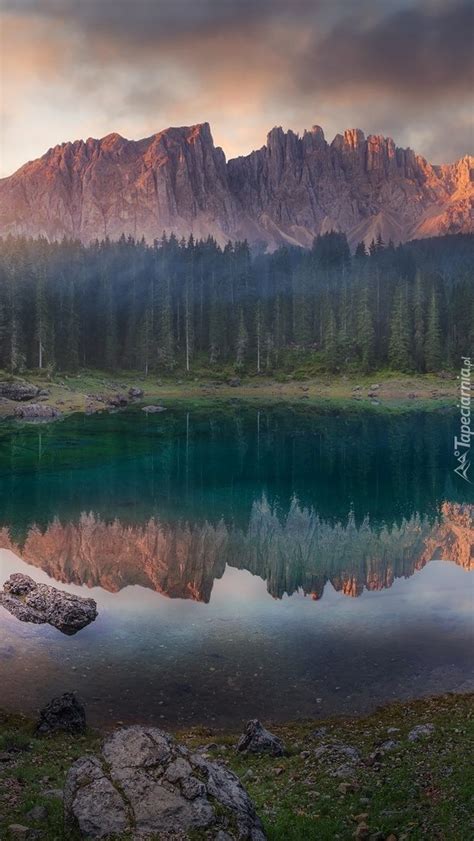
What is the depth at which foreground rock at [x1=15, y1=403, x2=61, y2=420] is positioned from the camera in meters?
95.4

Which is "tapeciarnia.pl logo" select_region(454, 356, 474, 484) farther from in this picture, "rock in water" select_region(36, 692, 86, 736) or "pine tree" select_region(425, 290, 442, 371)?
"rock in water" select_region(36, 692, 86, 736)

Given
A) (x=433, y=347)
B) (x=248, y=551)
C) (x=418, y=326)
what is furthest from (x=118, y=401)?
(x=248, y=551)

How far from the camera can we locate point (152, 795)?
1057 centimetres

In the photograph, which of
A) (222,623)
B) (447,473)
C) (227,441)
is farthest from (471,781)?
(227,441)

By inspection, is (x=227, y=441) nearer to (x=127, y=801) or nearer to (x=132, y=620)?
(x=132, y=620)

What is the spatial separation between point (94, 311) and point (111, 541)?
12871cm

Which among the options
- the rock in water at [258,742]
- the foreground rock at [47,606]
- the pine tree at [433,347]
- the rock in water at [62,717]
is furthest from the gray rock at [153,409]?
the rock in water at [258,742]

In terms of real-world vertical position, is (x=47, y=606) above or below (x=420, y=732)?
below

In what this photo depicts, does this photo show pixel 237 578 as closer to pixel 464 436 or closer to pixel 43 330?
pixel 464 436

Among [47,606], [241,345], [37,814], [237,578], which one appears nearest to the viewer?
[37,814]

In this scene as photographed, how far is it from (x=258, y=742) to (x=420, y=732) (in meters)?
4.17

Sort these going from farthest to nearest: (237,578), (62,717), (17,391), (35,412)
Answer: (17,391) < (35,412) < (237,578) < (62,717)

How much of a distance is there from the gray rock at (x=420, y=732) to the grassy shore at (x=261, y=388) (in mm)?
95070

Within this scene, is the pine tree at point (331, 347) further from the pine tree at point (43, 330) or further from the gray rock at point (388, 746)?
the gray rock at point (388, 746)
